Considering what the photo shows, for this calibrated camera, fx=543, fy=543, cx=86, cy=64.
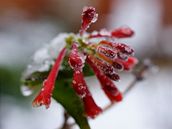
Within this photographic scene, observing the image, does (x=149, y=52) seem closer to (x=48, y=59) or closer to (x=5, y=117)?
(x=5, y=117)

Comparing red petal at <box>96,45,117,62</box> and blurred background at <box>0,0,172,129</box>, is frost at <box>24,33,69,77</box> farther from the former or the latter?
blurred background at <box>0,0,172,129</box>

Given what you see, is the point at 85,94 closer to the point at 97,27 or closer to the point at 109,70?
the point at 109,70

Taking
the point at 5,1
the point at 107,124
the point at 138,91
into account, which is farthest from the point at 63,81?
the point at 5,1

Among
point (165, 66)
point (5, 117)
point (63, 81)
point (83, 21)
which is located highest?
point (83, 21)

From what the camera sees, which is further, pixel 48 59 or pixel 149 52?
pixel 149 52

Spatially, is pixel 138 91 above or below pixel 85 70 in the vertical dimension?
below
